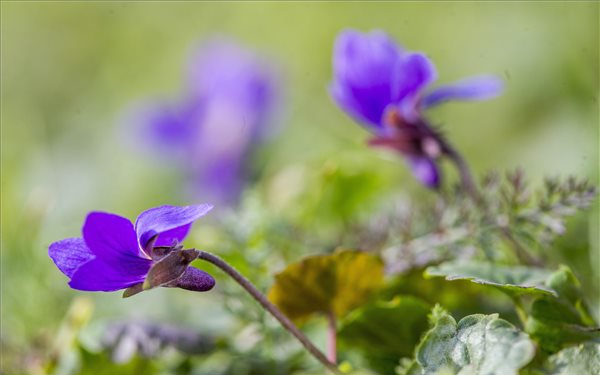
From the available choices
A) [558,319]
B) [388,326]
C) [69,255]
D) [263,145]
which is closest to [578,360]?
[558,319]

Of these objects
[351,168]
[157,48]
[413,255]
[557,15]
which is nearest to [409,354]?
[413,255]

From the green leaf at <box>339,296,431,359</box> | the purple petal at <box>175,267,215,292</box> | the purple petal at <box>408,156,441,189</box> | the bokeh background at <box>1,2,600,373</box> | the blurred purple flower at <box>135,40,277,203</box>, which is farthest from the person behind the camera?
the blurred purple flower at <box>135,40,277,203</box>

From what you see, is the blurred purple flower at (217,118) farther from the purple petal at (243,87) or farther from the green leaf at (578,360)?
the green leaf at (578,360)

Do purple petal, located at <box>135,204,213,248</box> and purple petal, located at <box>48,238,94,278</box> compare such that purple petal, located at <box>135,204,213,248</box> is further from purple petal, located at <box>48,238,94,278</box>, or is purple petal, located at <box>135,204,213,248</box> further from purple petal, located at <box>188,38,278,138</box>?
purple petal, located at <box>188,38,278,138</box>

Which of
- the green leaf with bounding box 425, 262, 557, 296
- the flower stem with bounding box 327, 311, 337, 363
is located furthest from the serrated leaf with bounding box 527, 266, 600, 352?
the flower stem with bounding box 327, 311, 337, 363

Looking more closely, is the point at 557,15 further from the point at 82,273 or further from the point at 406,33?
the point at 82,273

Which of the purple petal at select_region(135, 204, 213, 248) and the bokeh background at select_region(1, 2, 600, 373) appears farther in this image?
the bokeh background at select_region(1, 2, 600, 373)

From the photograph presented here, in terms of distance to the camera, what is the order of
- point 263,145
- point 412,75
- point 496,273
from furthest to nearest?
point 263,145
point 412,75
point 496,273

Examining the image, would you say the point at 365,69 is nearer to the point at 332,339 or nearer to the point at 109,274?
the point at 332,339
